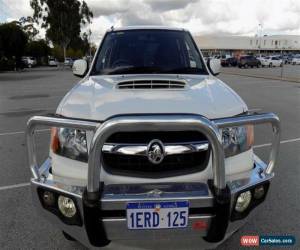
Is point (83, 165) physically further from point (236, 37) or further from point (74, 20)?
point (236, 37)

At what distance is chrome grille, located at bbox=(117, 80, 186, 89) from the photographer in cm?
319

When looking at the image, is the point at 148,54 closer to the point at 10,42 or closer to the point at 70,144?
the point at 70,144

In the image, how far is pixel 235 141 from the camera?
8.70 feet

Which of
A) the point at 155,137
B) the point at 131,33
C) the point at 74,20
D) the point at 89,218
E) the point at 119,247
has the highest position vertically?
the point at 74,20

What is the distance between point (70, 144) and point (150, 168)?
63cm

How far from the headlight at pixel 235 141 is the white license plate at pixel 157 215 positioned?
59cm

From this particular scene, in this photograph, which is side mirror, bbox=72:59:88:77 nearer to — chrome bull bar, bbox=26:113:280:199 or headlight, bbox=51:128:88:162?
headlight, bbox=51:128:88:162

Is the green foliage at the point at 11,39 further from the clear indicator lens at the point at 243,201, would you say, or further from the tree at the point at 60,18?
the clear indicator lens at the point at 243,201

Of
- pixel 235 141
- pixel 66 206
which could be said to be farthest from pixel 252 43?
pixel 66 206

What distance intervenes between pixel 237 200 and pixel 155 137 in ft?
2.34

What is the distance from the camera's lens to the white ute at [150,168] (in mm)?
2219

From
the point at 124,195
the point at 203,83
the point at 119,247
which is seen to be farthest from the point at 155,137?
the point at 203,83

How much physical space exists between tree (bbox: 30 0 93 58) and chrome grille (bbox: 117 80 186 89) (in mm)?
58059

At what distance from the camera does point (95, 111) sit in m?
2.54
